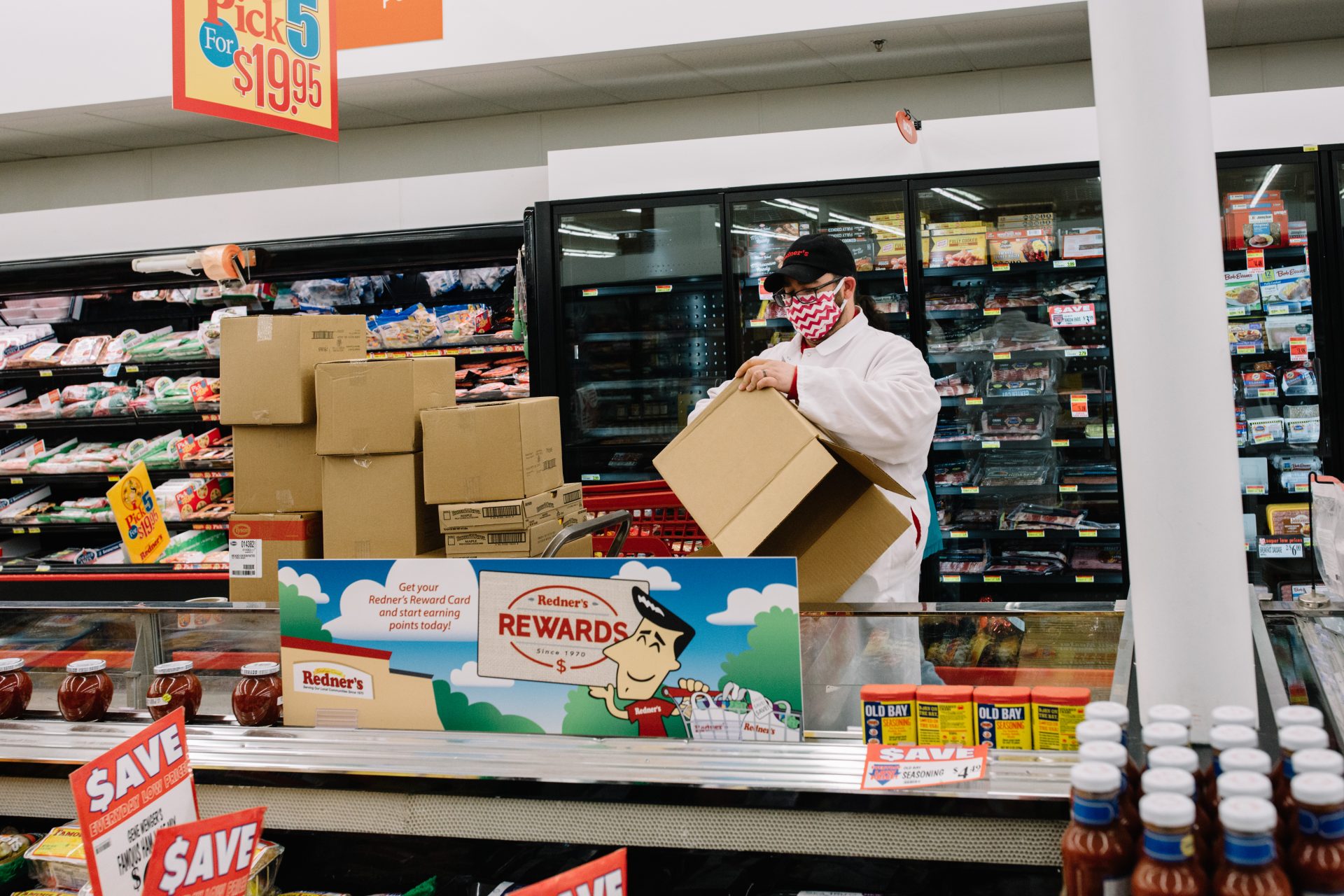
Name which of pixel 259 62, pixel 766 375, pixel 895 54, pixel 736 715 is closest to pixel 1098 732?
pixel 736 715

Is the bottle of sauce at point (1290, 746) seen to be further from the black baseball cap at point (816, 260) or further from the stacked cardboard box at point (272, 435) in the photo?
the stacked cardboard box at point (272, 435)

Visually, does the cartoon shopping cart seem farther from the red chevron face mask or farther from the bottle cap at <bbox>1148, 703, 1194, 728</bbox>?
the red chevron face mask

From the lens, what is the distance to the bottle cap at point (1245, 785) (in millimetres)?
910

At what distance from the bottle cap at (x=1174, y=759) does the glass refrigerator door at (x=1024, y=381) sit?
12.9ft

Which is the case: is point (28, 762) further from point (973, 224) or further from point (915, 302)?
point (973, 224)

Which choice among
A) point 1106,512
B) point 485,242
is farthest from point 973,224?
point 485,242

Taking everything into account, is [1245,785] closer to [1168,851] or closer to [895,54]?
[1168,851]

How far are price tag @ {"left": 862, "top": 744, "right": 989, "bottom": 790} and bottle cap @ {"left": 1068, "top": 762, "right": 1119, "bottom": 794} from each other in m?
0.42

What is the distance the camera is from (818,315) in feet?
9.95

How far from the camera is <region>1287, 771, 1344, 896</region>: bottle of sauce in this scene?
2.98 feet

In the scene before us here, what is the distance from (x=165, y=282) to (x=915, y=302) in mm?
3948

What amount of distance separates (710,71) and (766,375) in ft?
13.0

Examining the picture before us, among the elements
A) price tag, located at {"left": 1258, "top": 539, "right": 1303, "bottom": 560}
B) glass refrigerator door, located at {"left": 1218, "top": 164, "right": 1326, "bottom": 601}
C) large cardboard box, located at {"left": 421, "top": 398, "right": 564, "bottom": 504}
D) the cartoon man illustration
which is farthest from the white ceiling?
the cartoon man illustration

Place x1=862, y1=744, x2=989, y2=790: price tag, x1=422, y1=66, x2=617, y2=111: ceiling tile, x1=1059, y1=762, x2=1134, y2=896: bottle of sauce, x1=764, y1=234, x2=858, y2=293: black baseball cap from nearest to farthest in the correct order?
x1=1059, y1=762, x2=1134, y2=896: bottle of sauce → x1=862, y1=744, x2=989, y2=790: price tag → x1=764, y1=234, x2=858, y2=293: black baseball cap → x1=422, y1=66, x2=617, y2=111: ceiling tile
